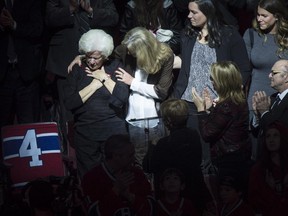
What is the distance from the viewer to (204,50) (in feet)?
34.4

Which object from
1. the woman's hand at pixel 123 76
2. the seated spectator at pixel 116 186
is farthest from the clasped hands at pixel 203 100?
the seated spectator at pixel 116 186

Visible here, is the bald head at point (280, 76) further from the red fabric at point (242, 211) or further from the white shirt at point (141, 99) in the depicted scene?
the red fabric at point (242, 211)

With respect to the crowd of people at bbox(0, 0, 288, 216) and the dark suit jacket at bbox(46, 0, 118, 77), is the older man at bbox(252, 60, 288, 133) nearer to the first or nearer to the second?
the crowd of people at bbox(0, 0, 288, 216)

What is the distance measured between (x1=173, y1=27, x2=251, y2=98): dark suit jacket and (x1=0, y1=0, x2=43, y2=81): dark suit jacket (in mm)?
1303

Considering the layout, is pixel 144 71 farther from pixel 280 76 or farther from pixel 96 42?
pixel 280 76

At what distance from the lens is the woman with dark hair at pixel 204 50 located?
34.3 feet

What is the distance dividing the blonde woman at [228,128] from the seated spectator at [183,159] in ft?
0.39

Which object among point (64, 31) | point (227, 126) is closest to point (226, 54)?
point (227, 126)

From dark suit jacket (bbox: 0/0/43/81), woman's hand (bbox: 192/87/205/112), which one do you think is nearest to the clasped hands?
woman's hand (bbox: 192/87/205/112)

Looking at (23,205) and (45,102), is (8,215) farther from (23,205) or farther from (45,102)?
(45,102)

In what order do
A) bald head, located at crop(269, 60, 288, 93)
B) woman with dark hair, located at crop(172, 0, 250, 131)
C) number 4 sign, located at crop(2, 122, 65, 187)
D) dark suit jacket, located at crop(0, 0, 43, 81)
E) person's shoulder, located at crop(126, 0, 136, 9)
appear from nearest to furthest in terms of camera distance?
bald head, located at crop(269, 60, 288, 93), number 4 sign, located at crop(2, 122, 65, 187), woman with dark hair, located at crop(172, 0, 250, 131), dark suit jacket, located at crop(0, 0, 43, 81), person's shoulder, located at crop(126, 0, 136, 9)

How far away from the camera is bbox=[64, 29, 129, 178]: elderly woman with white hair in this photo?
10.1 m

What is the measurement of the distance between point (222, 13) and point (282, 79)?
4.01 ft

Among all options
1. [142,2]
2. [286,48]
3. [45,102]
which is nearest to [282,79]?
[286,48]
